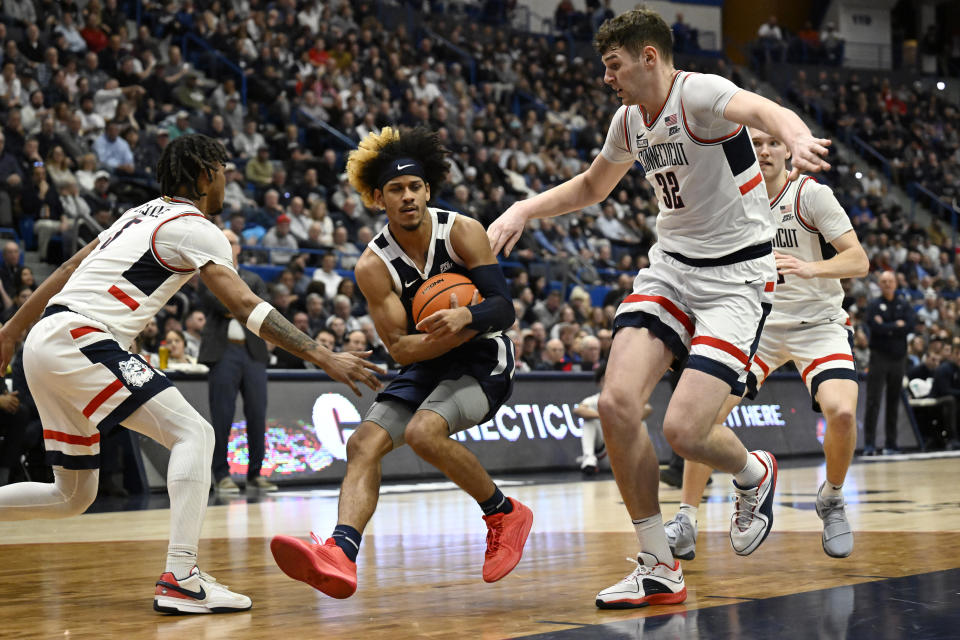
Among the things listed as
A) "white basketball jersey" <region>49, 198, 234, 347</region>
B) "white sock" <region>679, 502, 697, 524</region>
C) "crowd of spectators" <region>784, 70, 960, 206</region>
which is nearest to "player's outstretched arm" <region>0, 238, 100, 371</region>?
"white basketball jersey" <region>49, 198, 234, 347</region>

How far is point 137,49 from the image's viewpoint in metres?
16.3

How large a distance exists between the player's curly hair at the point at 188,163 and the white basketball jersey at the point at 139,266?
0.56ft

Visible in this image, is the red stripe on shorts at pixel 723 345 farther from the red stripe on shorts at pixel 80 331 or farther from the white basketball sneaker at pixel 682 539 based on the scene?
the red stripe on shorts at pixel 80 331

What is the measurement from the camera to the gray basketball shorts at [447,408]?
4.70 meters

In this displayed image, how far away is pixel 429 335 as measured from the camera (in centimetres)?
464

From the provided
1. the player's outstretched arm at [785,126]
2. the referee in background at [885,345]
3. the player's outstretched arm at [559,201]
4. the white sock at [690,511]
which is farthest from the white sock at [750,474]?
the referee in background at [885,345]

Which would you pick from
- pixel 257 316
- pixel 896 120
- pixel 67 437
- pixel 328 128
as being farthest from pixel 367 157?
pixel 896 120

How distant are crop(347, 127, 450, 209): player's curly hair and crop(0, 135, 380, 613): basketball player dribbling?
0.62 m

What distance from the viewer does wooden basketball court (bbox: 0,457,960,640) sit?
3807 mm

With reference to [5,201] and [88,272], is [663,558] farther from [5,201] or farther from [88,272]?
[5,201]

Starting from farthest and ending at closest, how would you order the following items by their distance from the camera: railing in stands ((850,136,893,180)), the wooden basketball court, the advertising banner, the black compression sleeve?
railing in stands ((850,136,893,180)) < the advertising banner < the black compression sleeve < the wooden basketball court

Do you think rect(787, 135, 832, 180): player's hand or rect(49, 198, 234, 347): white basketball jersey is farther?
rect(49, 198, 234, 347): white basketball jersey

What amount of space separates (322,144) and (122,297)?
1391 cm

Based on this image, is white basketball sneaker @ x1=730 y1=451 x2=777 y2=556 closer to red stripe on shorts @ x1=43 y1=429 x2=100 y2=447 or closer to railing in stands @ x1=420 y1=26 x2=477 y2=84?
red stripe on shorts @ x1=43 y1=429 x2=100 y2=447
